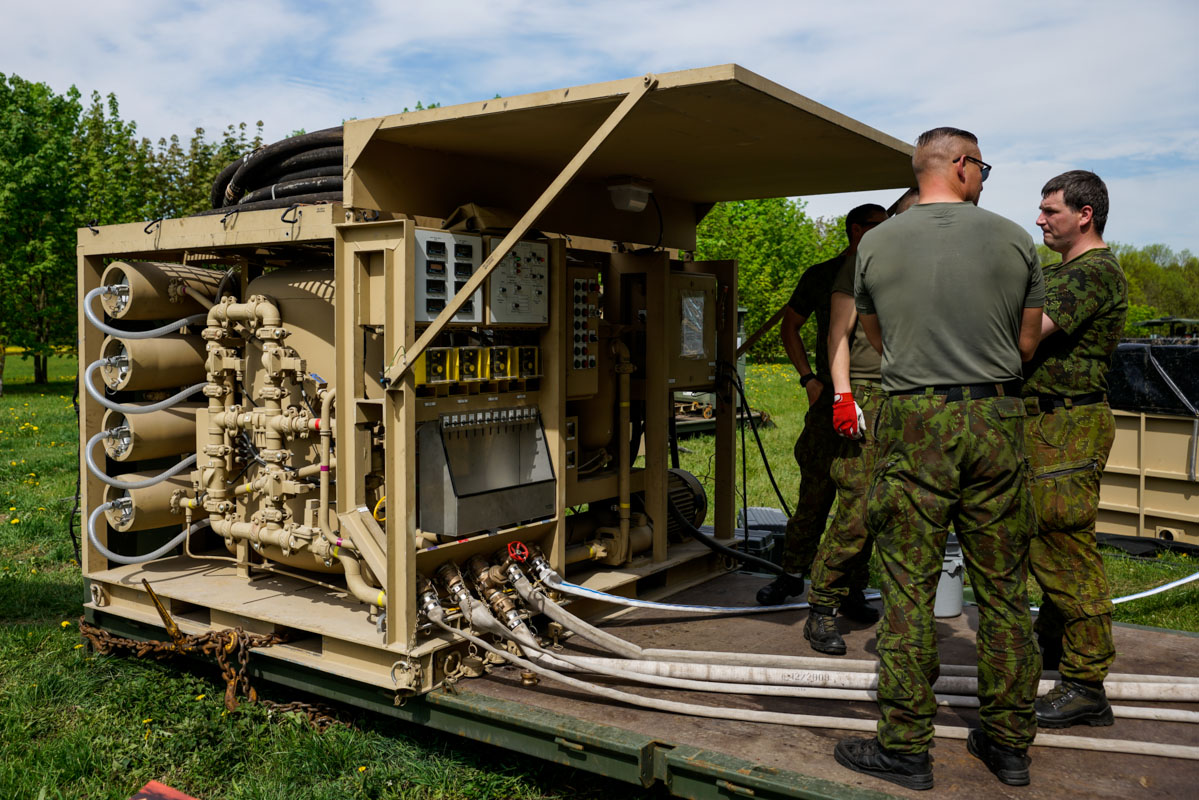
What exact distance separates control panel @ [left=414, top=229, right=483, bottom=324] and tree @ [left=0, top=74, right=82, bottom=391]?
1005 inches

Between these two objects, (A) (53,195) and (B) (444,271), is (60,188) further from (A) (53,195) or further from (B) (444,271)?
(B) (444,271)

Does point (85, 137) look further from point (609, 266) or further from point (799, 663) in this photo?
point (799, 663)

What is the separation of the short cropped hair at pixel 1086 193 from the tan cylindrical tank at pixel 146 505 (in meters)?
5.03

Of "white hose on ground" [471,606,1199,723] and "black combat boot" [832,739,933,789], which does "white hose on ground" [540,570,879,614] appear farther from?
"black combat boot" [832,739,933,789]

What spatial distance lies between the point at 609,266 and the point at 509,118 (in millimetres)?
2195

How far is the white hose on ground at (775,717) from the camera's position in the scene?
11.9ft

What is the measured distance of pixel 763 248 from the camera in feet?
159

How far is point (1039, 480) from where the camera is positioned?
4066 millimetres

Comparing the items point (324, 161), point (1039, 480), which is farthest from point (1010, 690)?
point (324, 161)

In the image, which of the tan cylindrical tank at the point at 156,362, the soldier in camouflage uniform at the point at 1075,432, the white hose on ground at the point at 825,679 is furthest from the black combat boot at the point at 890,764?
the tan cylindrical tank at the point at 156,362

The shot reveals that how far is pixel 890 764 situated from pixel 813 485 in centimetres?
224

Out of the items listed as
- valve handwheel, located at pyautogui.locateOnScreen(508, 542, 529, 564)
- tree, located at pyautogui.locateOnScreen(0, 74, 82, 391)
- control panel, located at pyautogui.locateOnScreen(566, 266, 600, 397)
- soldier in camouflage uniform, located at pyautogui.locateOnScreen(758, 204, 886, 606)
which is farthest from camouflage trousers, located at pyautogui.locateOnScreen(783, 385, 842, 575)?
tree, located at pyautogui.locateOnScreen(0, 74, 82, 391)

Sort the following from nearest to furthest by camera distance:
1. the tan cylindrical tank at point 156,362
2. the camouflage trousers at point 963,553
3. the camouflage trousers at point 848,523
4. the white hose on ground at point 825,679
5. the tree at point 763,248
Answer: the camouflage trousers at point 963,553
the white hose on ground at point 825,679
the camouflage trousers at point 848,523
the tan cylindrical tank at point 156,362
the tree at point 763,248

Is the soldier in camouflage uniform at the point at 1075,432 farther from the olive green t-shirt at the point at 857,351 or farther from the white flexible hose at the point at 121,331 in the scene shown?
the white flexible hose at the point at 121,331
